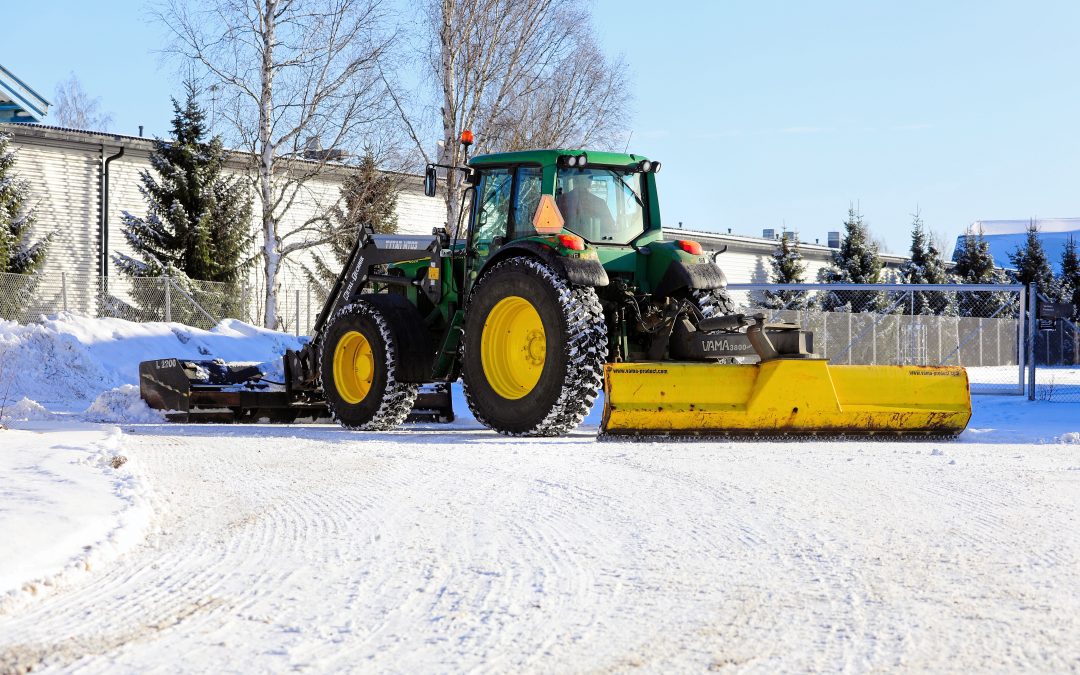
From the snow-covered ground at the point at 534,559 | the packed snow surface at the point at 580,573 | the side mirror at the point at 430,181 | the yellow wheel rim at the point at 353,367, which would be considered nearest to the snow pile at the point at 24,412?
the yellow wheel rim at the point at 353,367

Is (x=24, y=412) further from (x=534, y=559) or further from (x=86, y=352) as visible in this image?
(x=534, y=559)

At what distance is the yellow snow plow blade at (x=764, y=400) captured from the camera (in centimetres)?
970

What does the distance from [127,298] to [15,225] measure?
119 inches

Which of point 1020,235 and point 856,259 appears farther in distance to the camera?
point 1020,235

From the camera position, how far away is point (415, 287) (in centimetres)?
1234

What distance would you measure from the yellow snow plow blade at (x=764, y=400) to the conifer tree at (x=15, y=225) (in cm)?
2022

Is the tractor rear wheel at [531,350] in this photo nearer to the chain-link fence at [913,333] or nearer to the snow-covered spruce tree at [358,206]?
the chain-link fence at [913,333]

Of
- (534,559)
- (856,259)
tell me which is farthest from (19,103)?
(856,259)

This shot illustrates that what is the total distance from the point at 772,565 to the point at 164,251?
25.8 meters

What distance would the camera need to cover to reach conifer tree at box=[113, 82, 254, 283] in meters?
28.7

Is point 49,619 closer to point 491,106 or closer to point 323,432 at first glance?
point 323,432

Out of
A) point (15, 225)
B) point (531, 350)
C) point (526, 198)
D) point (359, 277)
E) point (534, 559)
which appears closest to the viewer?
point (534, 559)

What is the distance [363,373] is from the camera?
40.0 feet

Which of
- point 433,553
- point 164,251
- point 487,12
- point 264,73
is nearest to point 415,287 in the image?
point 433,553
